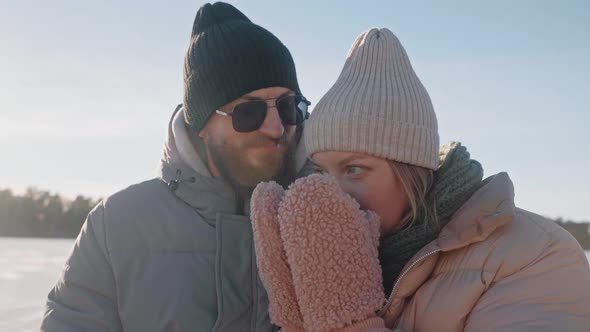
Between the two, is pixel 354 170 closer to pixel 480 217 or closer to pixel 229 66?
pixel 480 217

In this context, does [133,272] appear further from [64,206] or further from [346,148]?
[64,206]

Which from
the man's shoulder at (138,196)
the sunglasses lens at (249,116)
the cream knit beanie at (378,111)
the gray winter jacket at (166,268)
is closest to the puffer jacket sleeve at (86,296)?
the gray winter jacket at (166,268)

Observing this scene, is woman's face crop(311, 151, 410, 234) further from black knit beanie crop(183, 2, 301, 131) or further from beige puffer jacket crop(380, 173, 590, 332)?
black knit beanie crop(183, 2, 301, 131)

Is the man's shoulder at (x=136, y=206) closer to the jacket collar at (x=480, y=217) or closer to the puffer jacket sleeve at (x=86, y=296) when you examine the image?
the puffer jacket sleeve at (x=86, y=296)

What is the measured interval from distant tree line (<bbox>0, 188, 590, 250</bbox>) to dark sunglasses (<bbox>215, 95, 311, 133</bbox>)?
46.4 feet

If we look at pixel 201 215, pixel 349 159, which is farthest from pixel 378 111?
pixel 201 215

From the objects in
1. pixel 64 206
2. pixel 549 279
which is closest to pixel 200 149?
pixel 549 279

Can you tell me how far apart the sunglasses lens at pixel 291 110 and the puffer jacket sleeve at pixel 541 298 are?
4.02 feet

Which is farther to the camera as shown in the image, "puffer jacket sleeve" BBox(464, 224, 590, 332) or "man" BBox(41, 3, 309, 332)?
"man" BBox(41, 3, 309, 332)

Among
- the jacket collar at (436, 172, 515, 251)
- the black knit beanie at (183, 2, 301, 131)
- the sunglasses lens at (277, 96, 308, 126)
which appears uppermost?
the black knit beanie at (183, 2, 301, 131)

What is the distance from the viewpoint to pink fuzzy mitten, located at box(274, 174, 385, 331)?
1684mm

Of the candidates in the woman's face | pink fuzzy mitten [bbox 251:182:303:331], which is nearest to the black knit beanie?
the woman's face

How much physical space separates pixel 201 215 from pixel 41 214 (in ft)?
50.0

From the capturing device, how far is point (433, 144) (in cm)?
197
